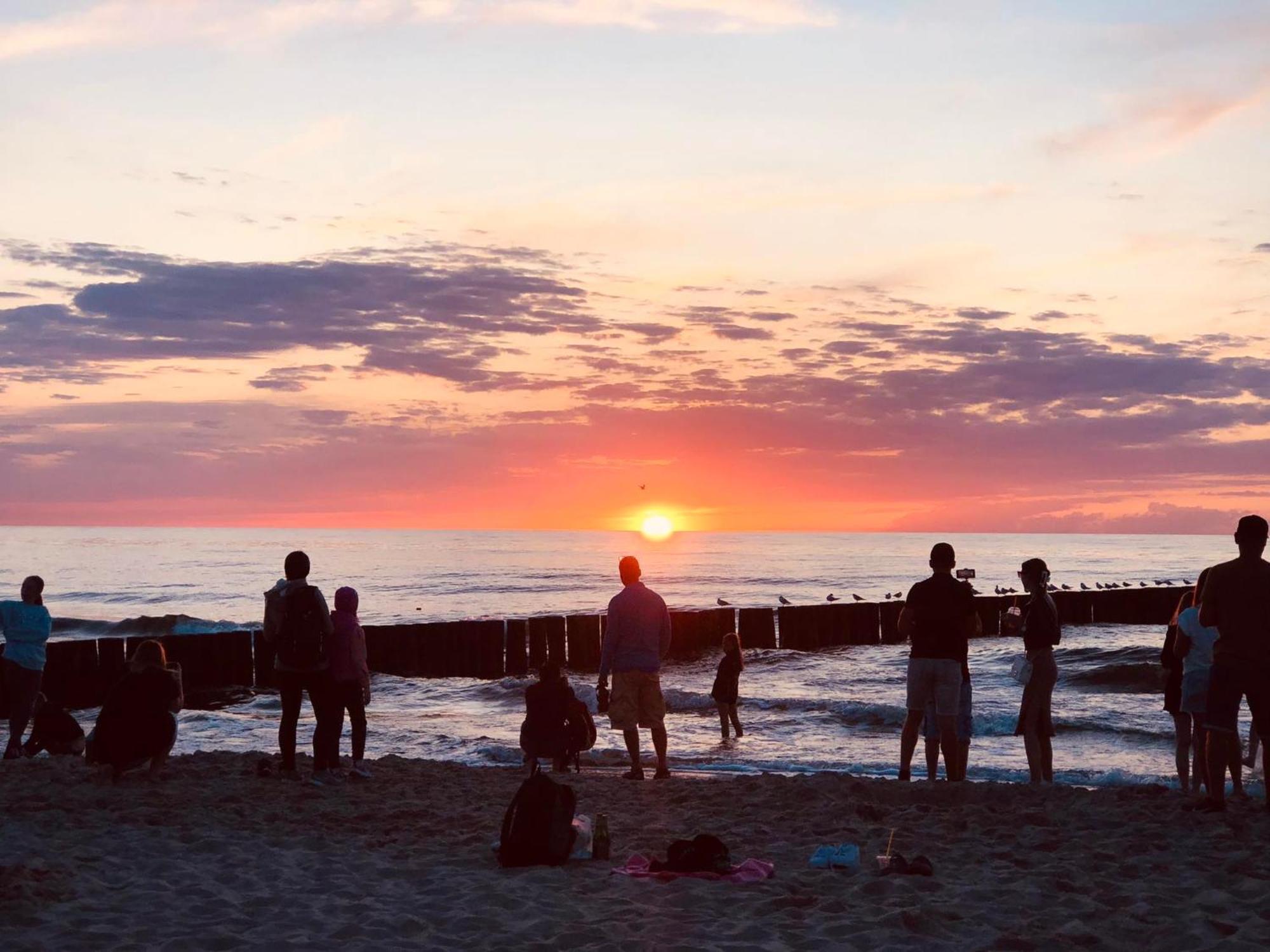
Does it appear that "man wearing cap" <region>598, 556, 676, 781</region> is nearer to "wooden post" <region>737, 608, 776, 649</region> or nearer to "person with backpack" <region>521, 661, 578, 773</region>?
"person with backpack" <region>521, 661, 578, 773</region>

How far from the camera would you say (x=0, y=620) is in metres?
10.9

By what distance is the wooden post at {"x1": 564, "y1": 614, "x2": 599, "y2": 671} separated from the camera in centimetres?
2689

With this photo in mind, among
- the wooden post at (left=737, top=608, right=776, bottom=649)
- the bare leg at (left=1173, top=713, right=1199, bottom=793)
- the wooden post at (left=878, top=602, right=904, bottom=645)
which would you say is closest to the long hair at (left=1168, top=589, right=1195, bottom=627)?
the bare leg at (left=1173, top=713, right=1199, bottom=793)

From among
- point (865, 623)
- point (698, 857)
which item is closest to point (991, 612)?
point (865, 623)

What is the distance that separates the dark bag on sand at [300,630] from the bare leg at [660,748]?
300 cm

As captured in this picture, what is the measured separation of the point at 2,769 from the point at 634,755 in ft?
17.8

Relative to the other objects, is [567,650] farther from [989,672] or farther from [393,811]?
[393,811]

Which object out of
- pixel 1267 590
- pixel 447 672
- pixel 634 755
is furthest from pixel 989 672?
pixel 1267 590

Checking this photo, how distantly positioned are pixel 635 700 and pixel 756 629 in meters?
20.0

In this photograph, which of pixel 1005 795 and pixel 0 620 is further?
pixel 0 620

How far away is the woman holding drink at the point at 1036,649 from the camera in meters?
8.96

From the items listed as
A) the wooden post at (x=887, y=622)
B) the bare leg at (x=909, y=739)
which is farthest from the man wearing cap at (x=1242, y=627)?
the wooden post at (x=887, y=622)

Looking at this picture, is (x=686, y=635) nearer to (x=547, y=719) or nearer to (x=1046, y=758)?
(x=547, y=719)

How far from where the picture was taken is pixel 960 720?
9.38 m
